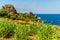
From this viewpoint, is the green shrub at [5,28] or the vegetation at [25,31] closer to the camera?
the vegetation at [25,31]

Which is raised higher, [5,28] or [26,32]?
[26,32]

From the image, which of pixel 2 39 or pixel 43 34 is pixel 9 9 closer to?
pixel 2 39

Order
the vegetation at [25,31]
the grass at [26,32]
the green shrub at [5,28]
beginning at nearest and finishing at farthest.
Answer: the grass at [26,32] < the vegetation at [25,31] < the green shrub at [5,28]

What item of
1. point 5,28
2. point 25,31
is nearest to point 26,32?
point 25,31

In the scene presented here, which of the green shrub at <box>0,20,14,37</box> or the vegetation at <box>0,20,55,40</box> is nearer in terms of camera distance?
the vegetation at <box>0,20,55,40</box>

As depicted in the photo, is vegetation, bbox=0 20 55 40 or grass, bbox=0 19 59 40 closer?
grass, bbox=0 19 59 40

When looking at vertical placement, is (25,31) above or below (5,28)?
above

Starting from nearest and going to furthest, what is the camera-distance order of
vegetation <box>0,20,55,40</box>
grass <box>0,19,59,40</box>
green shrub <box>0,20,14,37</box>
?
1. grass <box>0,19,59,40</box>
2. vegetation <box>0,20,55,40</box>
3. green shrub <box>0,20,14,37</box>

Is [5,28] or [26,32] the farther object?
[5,28]

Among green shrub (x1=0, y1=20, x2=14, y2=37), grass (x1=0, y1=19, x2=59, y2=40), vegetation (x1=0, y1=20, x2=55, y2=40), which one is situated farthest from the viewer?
green shrub (x1=0, y1=20, x2=14, y2=37)

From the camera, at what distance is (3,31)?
18984mm

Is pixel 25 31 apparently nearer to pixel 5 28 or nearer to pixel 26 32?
pixel 26 32

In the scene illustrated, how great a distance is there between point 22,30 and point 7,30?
310 cm

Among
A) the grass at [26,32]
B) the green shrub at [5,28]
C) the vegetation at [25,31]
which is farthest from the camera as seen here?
the green shrub at [5,28]
